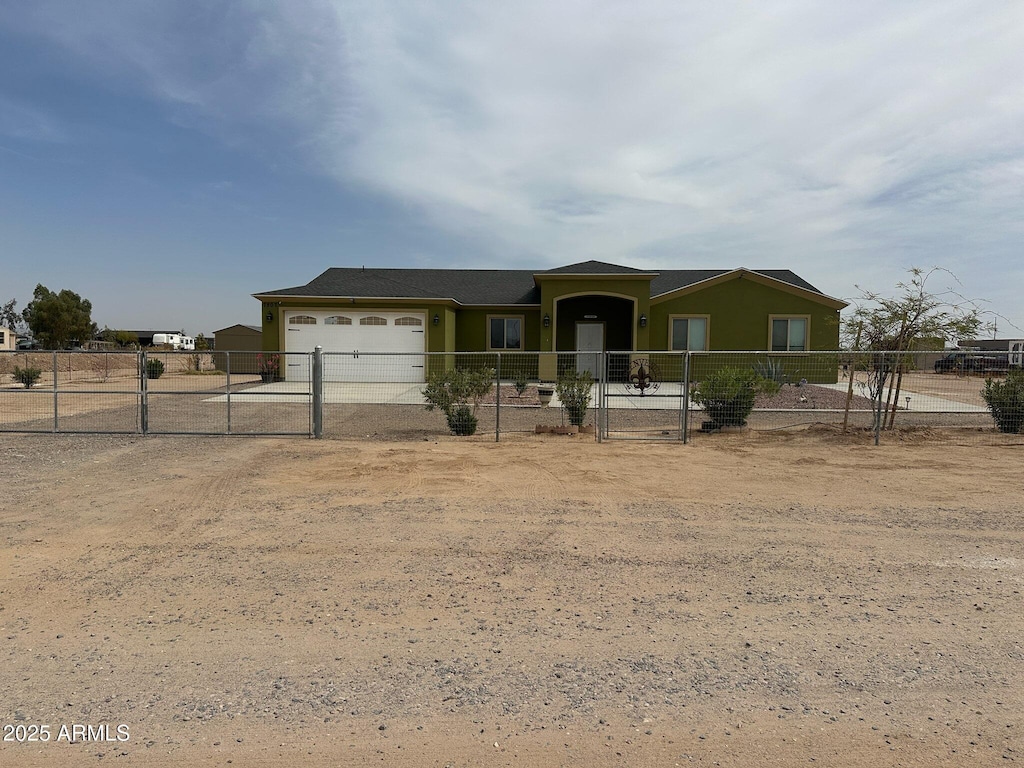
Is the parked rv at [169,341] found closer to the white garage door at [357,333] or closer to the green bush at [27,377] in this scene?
the green bush at [27,377]

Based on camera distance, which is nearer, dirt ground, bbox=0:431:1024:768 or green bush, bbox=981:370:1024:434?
dirt ground, bbox=0:431:1024:768

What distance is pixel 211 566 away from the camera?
17.1ft

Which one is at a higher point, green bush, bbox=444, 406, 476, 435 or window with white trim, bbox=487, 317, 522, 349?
window with white trim, bbox=487, 317, 522, 349

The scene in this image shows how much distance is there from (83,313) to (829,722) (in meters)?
68.1

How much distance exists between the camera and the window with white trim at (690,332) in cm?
2489

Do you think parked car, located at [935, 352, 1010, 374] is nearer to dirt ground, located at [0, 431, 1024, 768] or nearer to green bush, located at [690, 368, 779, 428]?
green bush, located at [690, 368, 779, 428]

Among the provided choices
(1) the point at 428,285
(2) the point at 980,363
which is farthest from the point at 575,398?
(1) the point at 428,285

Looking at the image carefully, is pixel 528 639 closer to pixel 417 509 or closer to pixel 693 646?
pixel 693 646

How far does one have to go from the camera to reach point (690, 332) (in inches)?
983

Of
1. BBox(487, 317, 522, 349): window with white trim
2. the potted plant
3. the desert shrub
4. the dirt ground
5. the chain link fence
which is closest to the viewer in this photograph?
the dirt ground

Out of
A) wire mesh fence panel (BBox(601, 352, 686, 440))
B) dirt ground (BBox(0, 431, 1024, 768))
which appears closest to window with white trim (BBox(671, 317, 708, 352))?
wire mesh fence panel (BBox(601, 352, 686, 440))

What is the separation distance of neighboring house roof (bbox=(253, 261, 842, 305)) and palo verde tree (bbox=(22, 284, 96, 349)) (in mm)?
39564

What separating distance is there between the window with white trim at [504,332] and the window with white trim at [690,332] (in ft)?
20.7

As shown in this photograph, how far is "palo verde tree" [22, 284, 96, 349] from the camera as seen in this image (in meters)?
54.9
